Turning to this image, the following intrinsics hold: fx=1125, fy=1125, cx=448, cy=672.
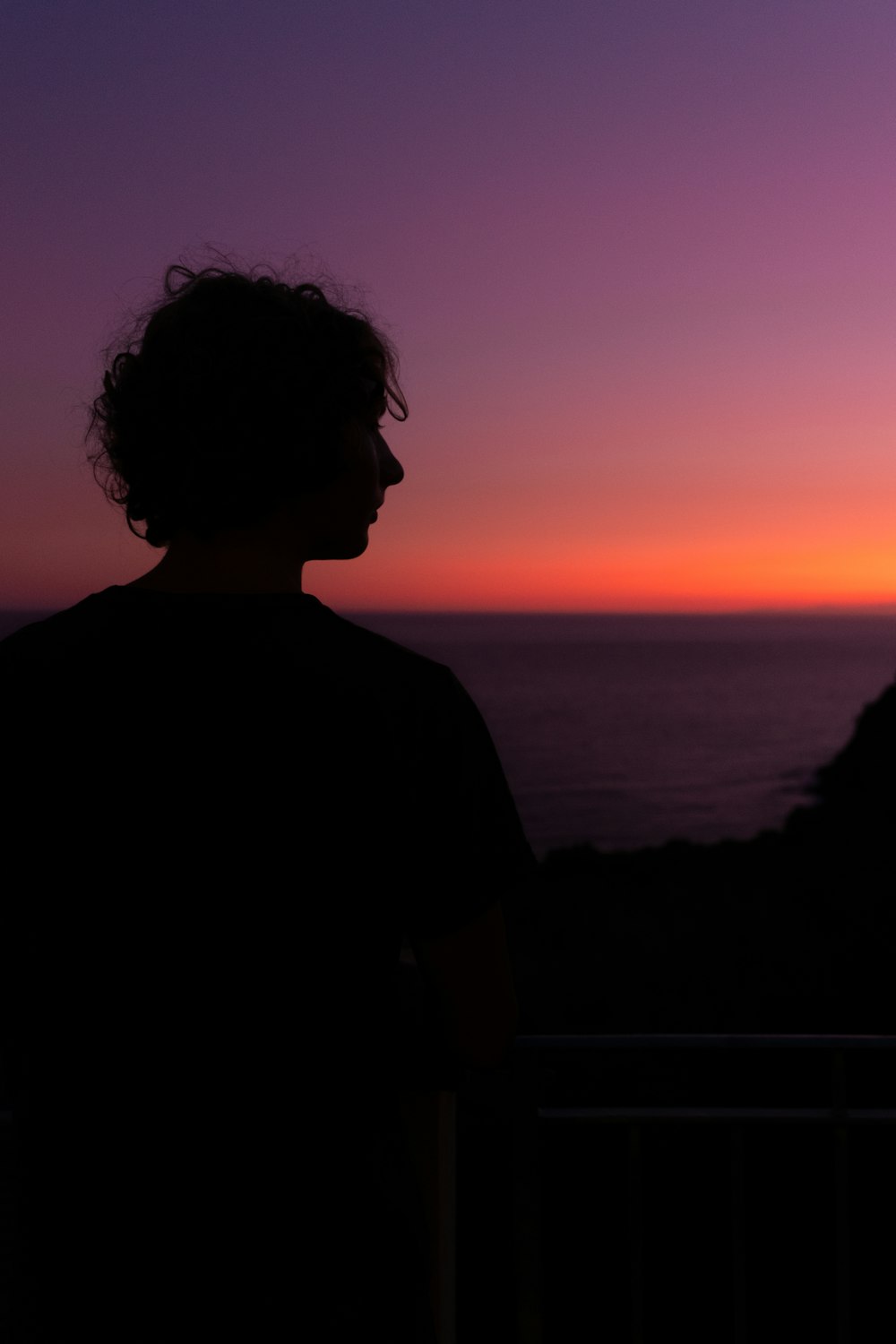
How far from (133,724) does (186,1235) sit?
440mm

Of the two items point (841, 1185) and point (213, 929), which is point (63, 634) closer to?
point (213, 929)

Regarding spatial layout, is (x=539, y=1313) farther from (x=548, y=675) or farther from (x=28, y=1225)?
(x=548, y=675)

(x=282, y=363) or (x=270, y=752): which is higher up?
(x=282, y=363)

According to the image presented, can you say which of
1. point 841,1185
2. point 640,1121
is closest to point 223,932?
point 640,1121

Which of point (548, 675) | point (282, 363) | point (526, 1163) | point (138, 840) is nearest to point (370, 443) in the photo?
point (282, 363)

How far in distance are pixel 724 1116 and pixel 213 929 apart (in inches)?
77.8

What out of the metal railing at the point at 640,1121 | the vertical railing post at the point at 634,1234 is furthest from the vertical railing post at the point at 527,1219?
the vertical railing post at the point at 634,1234

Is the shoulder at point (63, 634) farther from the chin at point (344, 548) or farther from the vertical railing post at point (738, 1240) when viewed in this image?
the vertical railing post at point (738, 1240)

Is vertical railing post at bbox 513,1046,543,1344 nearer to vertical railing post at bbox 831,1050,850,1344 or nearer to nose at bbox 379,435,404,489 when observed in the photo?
vertical railing post at bbox 831,1050,850,1344

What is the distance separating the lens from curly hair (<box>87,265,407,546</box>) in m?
1.05

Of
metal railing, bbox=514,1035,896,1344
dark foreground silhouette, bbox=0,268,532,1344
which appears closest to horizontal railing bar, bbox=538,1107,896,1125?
metal railing, bbox=514,1035,896,1344

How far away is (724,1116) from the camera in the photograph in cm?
255

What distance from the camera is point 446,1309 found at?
1.28m

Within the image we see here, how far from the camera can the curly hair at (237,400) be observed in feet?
3.45
